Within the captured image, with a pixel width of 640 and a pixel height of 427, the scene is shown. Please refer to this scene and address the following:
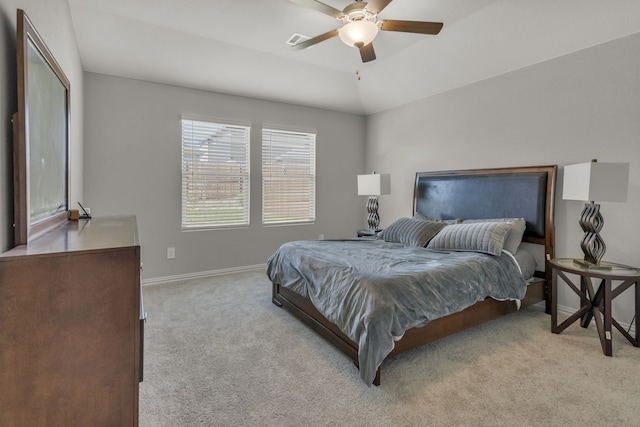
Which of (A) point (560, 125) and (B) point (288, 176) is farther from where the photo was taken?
(B) point (288, 176)

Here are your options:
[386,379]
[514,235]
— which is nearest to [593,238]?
[514,235]

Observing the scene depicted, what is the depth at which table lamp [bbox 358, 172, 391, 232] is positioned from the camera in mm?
4355

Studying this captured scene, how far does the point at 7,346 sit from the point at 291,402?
4.28ft

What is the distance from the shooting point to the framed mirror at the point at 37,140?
1.17 meters

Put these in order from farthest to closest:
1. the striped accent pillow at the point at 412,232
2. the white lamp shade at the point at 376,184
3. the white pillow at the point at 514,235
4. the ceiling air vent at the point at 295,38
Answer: the white lamp shade at the point at 376,184 < the striped accent pillow at the point at 412,232 < the ceiling air vent at the point at 295,38 < the white pillow at the point at 514,235

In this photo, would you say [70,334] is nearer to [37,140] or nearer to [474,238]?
[37,140]

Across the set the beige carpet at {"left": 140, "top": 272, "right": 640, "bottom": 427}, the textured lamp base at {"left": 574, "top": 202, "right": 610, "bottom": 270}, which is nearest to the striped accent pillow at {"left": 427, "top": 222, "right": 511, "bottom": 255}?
the textured lamp base at {"left": 574, "top": 202, "right": 610, "bottom": 270}

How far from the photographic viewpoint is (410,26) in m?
2.36

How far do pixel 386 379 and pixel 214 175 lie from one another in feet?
11.0

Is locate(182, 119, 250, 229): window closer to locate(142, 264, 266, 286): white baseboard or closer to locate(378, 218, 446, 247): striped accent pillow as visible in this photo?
locate(142, 264, 266, 286): white baseboard

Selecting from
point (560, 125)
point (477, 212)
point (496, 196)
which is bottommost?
point (477, 212)

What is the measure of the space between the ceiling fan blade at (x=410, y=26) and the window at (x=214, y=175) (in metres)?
2.60

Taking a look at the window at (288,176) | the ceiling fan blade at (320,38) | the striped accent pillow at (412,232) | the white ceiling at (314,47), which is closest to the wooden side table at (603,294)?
the striped accent pillow at (412,232)

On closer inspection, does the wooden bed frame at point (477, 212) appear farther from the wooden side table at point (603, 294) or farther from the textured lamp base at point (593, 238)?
the textured lamp base at point (593, 238)
